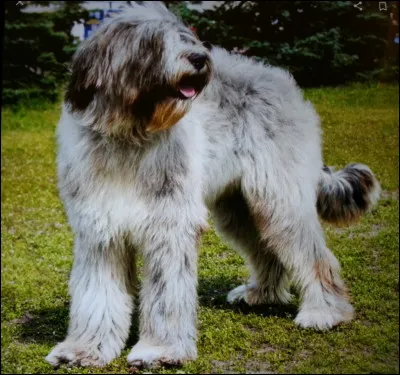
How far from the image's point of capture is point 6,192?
7.09 m

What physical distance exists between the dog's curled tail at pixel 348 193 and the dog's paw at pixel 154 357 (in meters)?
1.52

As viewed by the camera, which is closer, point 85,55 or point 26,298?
point 85,55

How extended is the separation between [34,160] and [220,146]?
2929 mm

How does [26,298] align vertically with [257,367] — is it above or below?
below

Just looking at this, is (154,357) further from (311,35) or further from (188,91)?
(311,35)

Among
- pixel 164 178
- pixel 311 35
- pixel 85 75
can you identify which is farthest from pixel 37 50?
pixel 164 178

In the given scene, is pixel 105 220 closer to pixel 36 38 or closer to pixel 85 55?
pixel 85 55

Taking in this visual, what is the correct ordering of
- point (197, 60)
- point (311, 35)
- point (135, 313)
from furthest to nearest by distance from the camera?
point (311, 35), point (135, 313), point (197, 60)

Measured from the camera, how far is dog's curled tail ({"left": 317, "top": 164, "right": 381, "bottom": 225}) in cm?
496

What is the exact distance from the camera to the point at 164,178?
404 centimetres

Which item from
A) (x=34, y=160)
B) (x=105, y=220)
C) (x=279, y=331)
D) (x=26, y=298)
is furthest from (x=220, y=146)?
(x=34, y=160)

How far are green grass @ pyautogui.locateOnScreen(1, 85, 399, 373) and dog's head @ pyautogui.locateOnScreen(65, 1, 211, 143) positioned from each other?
4.24ft

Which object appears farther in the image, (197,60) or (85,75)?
(85,75)

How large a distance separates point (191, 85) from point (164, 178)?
0.54m
